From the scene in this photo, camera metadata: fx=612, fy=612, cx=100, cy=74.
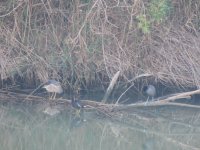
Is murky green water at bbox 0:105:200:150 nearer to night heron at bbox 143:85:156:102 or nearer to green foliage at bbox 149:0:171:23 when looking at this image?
night heron at bbox 143:85:156:102

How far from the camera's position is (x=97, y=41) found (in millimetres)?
9430

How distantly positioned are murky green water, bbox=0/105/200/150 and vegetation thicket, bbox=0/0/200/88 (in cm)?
64

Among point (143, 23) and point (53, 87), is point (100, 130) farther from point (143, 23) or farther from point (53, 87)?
point (143, 23)

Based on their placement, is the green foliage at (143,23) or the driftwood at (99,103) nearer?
the driftwood at (99,103)

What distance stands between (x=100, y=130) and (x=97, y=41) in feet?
5.24

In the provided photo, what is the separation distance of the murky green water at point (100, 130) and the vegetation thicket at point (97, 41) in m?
0.64

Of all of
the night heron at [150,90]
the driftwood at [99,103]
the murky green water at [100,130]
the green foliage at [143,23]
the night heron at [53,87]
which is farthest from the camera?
the night heron at [150,90]

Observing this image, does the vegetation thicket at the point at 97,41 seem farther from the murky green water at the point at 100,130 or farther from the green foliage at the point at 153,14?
the murky green water at the point at 100,130

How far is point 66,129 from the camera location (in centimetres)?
851

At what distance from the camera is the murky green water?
7926 mm

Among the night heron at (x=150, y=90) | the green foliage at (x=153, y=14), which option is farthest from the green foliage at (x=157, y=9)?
the night heron at (x=150, y=90)

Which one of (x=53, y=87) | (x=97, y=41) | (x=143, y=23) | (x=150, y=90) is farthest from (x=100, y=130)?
(x=143, y=23)

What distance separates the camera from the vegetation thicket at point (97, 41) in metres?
9.29

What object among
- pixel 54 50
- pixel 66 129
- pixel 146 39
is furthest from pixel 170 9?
pixel 66 129
